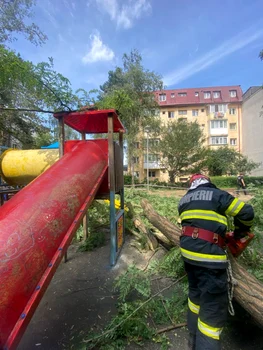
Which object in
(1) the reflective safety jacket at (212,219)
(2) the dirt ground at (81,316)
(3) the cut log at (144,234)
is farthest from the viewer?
(3) the cut log at (144,234)

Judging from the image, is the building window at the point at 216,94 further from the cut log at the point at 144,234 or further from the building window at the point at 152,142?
the cut log at the point at 144,234

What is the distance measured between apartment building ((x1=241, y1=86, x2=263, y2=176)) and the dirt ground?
2632cm

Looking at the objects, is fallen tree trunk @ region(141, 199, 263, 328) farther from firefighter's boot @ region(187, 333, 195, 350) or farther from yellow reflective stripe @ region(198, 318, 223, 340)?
firefighter's boot @ region(187, 333, 195, 350)

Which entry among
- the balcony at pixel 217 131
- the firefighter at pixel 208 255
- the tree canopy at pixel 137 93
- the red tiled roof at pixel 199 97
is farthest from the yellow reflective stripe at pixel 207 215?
the red tiled roof at pixel 199 97

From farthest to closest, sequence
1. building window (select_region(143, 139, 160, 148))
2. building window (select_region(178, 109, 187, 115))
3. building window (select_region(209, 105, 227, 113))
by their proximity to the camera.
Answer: building window (select_region(178, 109, 187, 115)) < building window (select_region(209, 105, 227, 113)) < building window (select_region(143, 139, 160, 148))

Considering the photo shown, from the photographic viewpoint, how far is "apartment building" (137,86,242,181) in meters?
32.5

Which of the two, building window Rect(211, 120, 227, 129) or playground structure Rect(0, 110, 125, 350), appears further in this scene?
building window Rect(211, 120, 227, 129)

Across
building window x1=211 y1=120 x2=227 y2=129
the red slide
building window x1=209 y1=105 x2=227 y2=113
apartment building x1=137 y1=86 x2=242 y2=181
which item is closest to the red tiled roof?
apartment building x1=137 y1=86 x2=242 y2=181

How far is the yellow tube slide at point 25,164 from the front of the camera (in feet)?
12.3

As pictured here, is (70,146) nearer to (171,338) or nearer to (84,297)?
(84,297)

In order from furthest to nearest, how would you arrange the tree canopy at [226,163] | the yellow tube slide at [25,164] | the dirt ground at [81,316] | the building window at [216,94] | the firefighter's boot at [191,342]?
the building window at [216,94] < the tree canopy at [226,163] < the yellow tube slide at [25,164] < the dirt ground at [81,316] < the firefighter's boot at [191,342]

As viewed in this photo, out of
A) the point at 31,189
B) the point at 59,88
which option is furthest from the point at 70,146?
the point at 31,189

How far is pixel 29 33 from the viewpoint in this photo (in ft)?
19.6

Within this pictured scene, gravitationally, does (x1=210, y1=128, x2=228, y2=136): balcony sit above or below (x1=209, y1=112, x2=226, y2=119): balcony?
below
